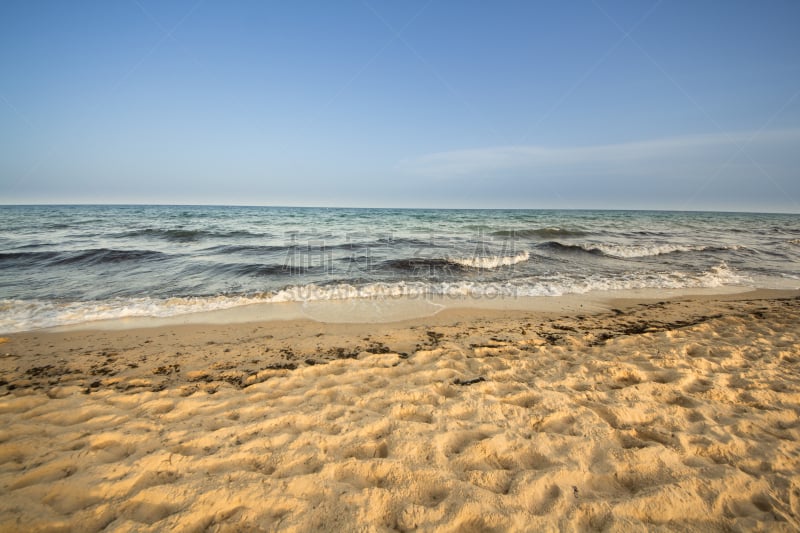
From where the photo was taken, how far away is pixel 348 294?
8.21 metres

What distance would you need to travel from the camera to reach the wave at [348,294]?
21.4 feet

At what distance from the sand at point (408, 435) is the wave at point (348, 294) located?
5.14 ft

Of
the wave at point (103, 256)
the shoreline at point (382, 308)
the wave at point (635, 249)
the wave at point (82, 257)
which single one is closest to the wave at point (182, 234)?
the wave at point (103, 256)

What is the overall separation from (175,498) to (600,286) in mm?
10279

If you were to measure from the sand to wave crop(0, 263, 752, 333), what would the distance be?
1.57m

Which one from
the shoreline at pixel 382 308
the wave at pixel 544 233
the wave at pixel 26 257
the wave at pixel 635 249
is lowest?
the shoreline at pixel 382 308

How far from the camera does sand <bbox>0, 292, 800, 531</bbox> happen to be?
6.61ft

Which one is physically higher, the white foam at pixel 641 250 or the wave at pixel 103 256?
the white foam at pixel 641 250

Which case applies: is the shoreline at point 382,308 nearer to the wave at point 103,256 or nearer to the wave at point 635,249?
the wave at point 635,249

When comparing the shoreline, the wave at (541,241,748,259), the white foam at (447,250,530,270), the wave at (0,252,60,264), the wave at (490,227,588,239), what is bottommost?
the shoreline

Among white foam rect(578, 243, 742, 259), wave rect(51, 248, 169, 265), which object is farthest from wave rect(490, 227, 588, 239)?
wave rect(51, 248, 169, 265)

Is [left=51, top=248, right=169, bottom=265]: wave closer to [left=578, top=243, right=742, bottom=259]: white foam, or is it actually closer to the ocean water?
the ocean water

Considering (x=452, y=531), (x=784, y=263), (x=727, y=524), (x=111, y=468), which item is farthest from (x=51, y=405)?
(x=784, y=263)

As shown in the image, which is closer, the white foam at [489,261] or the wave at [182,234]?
the white foam at [489,261]
